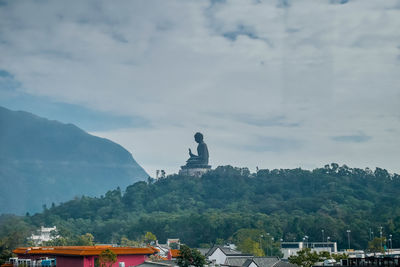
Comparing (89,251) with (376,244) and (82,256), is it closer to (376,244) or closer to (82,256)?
(82,256)

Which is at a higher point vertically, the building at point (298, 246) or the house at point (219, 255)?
the house at point (219, 255)

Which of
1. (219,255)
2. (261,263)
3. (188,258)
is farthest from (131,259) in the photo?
(219,255)

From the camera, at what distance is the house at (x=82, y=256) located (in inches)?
2486

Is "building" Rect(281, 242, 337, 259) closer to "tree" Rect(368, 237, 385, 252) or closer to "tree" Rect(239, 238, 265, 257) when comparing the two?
"tree" Rect(239, 238, 265, 257)

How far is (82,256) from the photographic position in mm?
62938

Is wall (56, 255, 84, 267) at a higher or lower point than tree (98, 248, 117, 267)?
lower

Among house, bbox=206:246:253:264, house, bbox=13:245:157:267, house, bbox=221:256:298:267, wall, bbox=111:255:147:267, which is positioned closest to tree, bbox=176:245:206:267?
house, bbox=13:245:157:267

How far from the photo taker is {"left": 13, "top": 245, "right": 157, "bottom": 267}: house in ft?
207

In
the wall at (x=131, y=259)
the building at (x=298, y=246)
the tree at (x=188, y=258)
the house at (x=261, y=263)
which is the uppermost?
the tree at (x=188, y=258)

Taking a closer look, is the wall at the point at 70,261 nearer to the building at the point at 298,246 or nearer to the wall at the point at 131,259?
the wall at the point at 131,259

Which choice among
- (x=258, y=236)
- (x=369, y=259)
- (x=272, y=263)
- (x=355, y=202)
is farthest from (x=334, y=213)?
(x=369, y=259)

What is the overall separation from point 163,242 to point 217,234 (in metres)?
19.1

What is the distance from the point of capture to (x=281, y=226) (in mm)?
146625

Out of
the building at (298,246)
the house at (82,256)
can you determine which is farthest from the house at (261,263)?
the building at (298,246)
